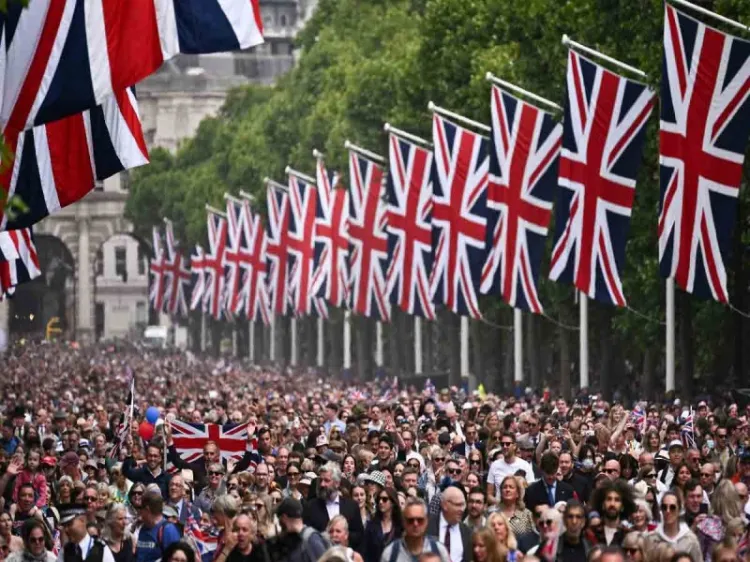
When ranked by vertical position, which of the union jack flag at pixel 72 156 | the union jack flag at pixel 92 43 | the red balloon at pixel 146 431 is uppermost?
the union jack flag at pixel 92 43

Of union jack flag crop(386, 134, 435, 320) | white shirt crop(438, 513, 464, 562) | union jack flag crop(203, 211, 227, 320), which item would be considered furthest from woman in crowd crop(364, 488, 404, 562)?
union jack flag crop(203, 211, 227, 320)

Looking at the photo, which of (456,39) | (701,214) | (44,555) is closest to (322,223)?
(456,39)

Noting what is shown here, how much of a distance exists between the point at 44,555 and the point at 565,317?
39778 millimetres

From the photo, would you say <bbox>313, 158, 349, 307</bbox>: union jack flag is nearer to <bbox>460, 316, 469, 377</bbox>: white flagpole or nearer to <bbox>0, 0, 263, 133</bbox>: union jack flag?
<bbox>460, 316, 469, 377</bbox>: white flagpole

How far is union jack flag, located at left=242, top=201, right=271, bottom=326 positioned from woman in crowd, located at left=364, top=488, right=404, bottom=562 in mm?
63478

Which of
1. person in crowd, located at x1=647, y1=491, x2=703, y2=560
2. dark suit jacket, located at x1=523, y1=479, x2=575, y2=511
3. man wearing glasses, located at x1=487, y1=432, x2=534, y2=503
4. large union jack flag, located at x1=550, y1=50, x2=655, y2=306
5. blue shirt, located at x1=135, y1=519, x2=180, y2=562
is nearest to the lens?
person in crowd, located at x1=647, y1=491, x2=703, y2=560

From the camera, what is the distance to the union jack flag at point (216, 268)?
303 ft

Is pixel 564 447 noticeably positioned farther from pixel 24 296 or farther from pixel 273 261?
pixel 24 296

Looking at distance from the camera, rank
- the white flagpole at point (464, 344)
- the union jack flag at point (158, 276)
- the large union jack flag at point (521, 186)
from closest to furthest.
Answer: the large union jack flag at point (521, 186), the white flagpole at point (464, 344), the union jack flag at point (158, 276)

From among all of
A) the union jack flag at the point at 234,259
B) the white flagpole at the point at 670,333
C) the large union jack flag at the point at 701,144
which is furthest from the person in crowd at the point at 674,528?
the union jack flag at the point at 234,259

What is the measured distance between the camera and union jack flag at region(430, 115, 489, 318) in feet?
165

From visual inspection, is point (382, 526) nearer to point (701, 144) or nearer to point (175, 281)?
point (701, 144)

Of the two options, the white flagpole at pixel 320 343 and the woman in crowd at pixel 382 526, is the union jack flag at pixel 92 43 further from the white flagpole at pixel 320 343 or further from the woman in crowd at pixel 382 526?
the white flagpole at pixel 320 343

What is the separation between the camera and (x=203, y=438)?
27469 mm
